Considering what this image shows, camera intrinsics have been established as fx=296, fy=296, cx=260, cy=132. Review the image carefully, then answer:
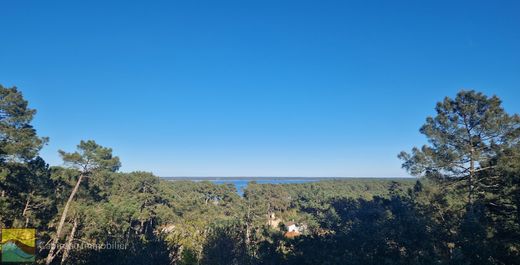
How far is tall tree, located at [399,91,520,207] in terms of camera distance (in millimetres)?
15695

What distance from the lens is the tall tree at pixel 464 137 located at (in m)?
15.7

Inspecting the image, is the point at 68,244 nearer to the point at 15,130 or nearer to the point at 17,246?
the point at 17,246

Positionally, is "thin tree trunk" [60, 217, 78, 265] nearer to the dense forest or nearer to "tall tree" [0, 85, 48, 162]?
the dense forest

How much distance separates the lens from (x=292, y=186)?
7450 centimetres

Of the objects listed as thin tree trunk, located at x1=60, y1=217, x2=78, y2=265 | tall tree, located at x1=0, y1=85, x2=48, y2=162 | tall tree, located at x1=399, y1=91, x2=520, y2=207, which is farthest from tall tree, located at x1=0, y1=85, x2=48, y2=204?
tall tree, located at x1=399, y1=91, x2=520, y2=207

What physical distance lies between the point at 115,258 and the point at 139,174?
24.1 m

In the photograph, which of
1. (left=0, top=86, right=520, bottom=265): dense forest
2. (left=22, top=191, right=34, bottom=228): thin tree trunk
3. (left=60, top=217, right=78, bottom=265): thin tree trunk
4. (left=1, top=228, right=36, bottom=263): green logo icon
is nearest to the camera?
(left=0, top=86, right=520, bottom=265): dense forest

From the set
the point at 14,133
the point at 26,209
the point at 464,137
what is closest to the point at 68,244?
the point at 26,209

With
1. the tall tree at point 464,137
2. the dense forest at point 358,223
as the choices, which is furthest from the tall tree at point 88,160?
the tall tree at point 464,137

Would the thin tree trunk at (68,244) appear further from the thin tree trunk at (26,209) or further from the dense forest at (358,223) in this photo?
the thin tree trunk at (26,209)

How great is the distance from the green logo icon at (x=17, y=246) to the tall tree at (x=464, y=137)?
2282cm

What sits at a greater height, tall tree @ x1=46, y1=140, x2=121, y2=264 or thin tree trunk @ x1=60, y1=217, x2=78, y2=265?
tall tree @ x1=46, y1=140, x2=121, y2=264

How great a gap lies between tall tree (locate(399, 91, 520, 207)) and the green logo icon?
2282cm

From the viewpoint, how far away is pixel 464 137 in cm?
1658
